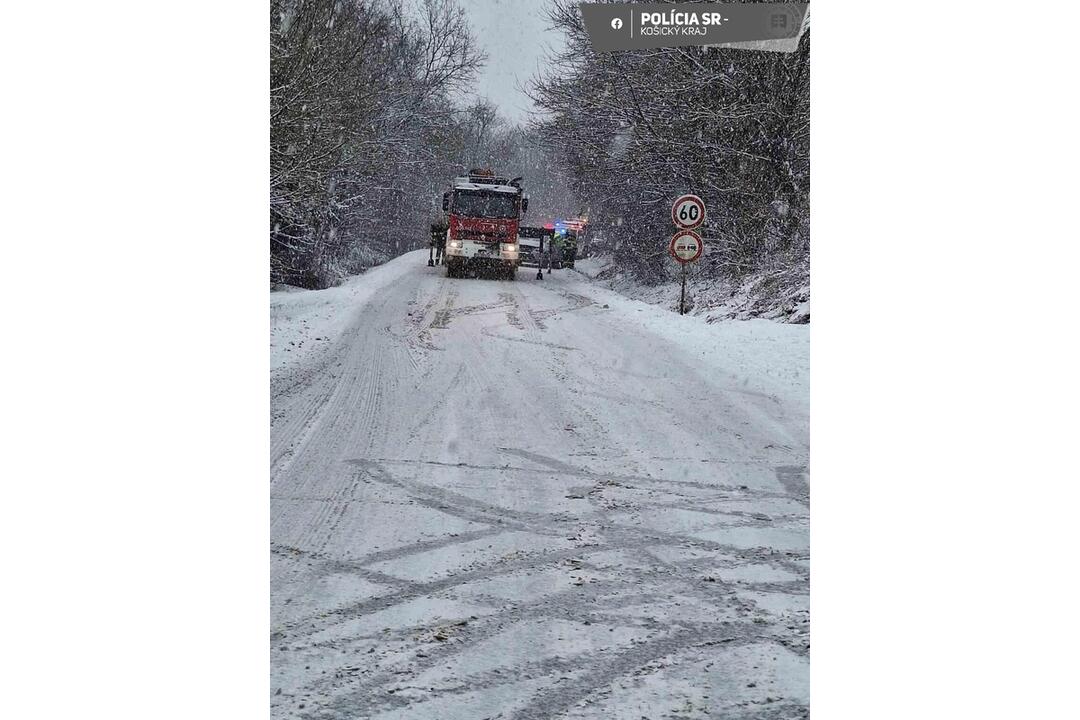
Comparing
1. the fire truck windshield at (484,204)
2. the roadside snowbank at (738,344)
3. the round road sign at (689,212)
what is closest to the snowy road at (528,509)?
the roadside snowbank at (738,344)

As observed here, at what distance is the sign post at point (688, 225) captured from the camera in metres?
5.08

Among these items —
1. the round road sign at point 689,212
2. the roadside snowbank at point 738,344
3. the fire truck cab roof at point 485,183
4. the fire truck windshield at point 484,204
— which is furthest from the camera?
the fire truck windshield at point 484,204

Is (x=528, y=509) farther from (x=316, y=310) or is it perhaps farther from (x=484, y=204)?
(x=484, y=204)

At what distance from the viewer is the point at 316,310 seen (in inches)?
201

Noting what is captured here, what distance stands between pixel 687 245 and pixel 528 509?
1932 mm

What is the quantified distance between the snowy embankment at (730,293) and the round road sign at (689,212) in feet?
1.44

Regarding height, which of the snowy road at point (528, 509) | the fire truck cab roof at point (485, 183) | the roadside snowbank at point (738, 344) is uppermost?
the fire truck cab roof at point (485, 183)

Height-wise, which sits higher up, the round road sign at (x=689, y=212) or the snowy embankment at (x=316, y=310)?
the round road sign at (x=689, y=212)

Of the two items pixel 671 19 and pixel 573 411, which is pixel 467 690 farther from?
pixel 671 19

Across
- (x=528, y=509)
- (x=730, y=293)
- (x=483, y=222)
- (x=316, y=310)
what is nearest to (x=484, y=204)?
(x=483, y=222)

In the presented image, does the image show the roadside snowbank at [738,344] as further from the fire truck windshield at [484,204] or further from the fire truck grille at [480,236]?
the fire truck windshield at [484,204]

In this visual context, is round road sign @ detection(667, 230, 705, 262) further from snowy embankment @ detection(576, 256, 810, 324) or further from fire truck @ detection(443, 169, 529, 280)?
fire truck @ detection(443, 169, 529, 280)
